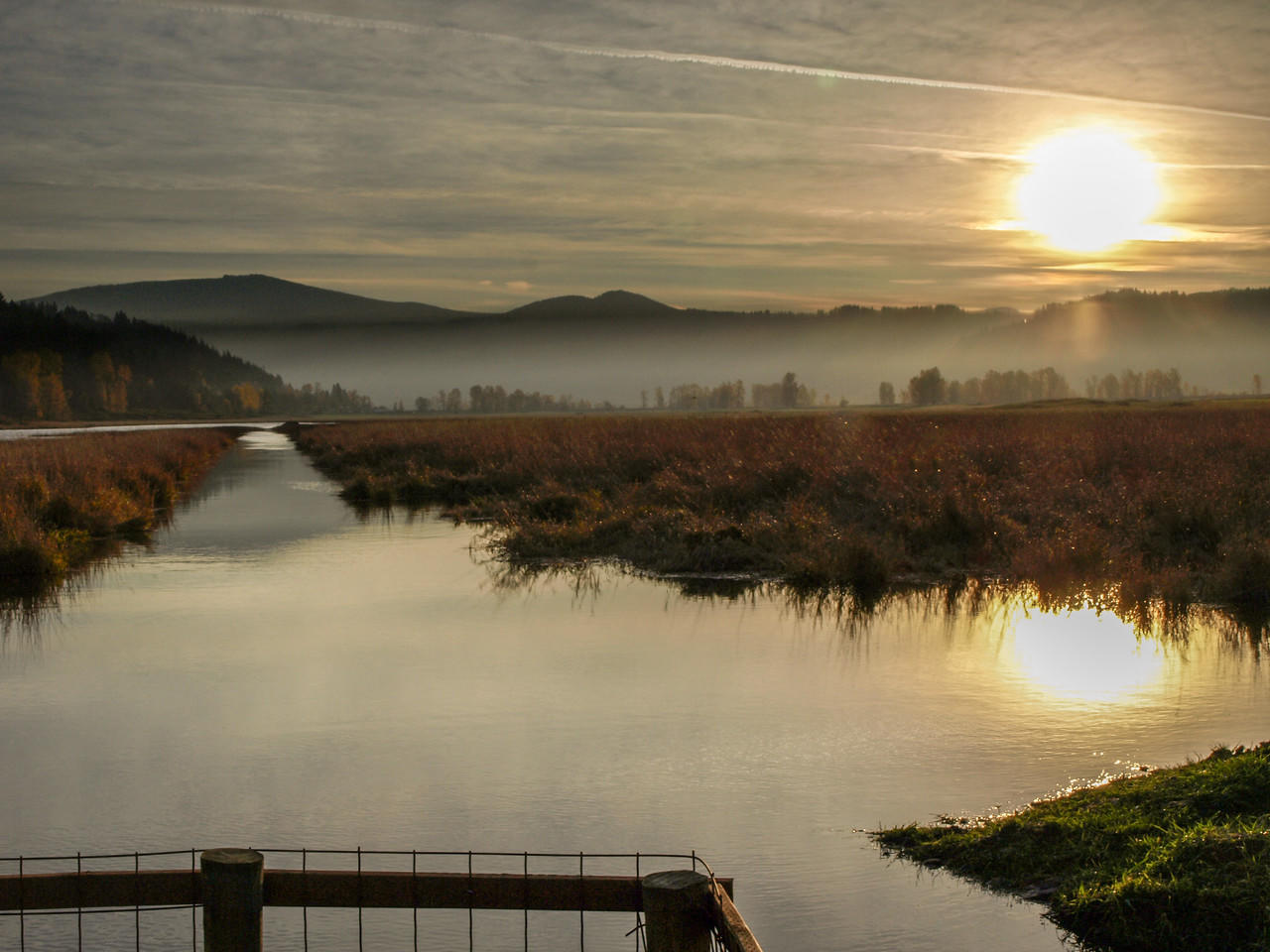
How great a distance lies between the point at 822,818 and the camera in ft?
21.2

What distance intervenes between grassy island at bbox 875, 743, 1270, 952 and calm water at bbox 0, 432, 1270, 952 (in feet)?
0.76

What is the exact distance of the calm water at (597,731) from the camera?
19.4ft

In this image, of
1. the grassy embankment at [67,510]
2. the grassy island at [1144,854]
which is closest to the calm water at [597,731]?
the grassy island at [1144,854]

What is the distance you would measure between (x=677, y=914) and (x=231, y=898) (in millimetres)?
1362

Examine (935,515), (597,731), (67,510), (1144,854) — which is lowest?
(597,731)

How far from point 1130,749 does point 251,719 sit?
19.7 feet

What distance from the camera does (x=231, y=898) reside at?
3699 millimetres

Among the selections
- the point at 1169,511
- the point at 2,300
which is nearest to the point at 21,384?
the point at 2,300

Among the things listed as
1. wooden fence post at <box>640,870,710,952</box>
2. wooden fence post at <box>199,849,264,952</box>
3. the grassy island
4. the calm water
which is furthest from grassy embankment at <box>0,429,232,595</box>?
wooden fence post at <box>640,870,710,952</box>

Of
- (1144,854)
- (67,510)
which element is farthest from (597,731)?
(67,510)

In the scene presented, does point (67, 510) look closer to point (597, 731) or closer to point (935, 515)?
point (935, 515)

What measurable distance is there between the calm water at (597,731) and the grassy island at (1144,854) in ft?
0.76

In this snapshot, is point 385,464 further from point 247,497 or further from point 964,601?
point 964,601

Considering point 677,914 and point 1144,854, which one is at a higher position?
point 677,914
